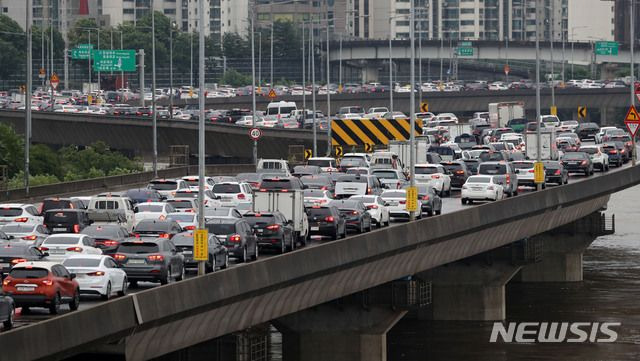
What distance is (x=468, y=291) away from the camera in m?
73.9

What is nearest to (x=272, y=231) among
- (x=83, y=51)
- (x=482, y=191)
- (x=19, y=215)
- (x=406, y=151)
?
(x=19, y=215)

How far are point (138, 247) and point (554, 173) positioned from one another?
42.3 m

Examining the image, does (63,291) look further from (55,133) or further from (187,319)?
(55,133)

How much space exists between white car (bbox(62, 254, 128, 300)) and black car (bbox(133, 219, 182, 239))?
30.2 ft

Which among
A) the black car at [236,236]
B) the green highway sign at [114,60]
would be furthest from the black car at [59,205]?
the green highway sign at [114,60]

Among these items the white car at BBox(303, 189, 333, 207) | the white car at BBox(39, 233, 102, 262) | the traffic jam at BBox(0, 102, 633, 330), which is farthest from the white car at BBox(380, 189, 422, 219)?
the white car at BBox(39, 233, 102, 262)

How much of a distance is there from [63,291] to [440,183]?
42811mm

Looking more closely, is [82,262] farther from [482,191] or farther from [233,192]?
[482,191]

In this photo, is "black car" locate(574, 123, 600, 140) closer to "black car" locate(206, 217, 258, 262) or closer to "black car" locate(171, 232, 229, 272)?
"black car" locate(206, 217, 258, 262)

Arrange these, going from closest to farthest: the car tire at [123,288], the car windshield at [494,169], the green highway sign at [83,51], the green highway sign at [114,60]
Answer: the car tire at [123,288] → the car windshield at [494,169] → the green highway sign at [114,60] → the green highway sign at [83,51]

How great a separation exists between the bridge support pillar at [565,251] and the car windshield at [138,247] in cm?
5013

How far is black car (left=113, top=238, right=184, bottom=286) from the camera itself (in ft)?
138

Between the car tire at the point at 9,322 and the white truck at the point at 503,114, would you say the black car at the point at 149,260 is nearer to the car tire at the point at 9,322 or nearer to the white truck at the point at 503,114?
the car tire at the point at 9,322

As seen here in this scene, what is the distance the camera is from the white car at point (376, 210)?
61.8 metres
